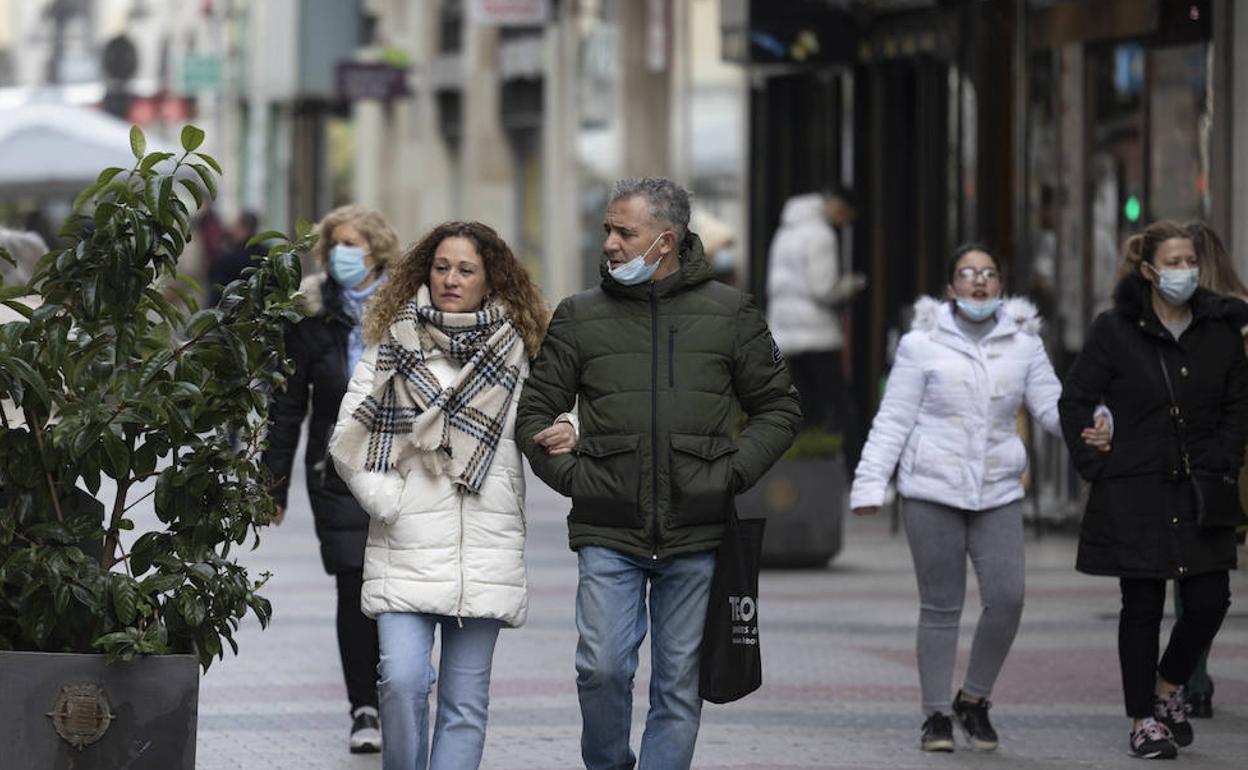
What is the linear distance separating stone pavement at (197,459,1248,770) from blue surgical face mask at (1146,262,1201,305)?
1.52m

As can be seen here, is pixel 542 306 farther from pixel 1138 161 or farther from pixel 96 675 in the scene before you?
pixel 1138 161

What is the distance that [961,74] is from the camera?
62.1ft

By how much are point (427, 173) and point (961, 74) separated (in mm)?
21510

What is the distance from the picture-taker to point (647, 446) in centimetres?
701

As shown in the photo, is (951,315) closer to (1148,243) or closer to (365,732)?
(1148,243)

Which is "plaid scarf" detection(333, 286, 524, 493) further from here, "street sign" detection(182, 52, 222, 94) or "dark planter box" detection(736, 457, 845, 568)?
"street sign" detection(182, 52, 222, 94)

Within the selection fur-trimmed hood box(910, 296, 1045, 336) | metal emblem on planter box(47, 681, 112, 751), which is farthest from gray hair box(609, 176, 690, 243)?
fur-trimmed hood box(910, 296, 1045, 336)

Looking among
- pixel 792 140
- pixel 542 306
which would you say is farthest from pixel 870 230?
pixel 542 306

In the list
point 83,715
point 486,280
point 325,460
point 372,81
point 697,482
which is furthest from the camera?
point 372,81

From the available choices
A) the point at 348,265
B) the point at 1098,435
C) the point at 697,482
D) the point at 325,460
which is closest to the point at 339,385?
the point at 325,460

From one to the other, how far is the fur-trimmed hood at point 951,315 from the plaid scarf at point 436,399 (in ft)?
8.58

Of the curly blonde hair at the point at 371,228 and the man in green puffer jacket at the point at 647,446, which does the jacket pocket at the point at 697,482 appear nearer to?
the man in green puffer jacket at the point at 647,446

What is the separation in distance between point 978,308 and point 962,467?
21.7 inches

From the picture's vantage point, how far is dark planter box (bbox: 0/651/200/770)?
6.71 meters
